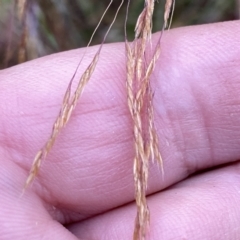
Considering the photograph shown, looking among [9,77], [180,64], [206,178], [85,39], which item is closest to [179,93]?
[180,64]

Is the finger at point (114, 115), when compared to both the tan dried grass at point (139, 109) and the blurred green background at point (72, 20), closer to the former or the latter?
the tan dried grass at point (139, 109)

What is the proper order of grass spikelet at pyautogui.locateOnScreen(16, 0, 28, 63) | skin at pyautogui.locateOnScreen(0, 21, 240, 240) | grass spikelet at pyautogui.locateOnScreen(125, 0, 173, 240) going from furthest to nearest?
grass spikelet at pyautogui.locateOnScreen(16, 0, 28, 63) → skin at pyautogui.locateOnScreen(0, 21, 240, 240) → grass spikelet at pyautogui.locateOnScreen(125, 0, 173, 240)

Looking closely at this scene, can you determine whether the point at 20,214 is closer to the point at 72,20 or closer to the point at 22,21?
the point at 22,21

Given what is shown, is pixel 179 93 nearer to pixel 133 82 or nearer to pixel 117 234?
pixel 133 82

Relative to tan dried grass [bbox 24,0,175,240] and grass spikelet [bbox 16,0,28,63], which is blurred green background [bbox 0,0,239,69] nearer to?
grass spikelet [bbox 16,0,28,63]

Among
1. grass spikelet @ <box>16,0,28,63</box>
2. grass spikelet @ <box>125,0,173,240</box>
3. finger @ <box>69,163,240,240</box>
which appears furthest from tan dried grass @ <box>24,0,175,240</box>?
grass spikelet @ <box>16,0,28,63</box>

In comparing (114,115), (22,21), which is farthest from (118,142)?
(22,21)
